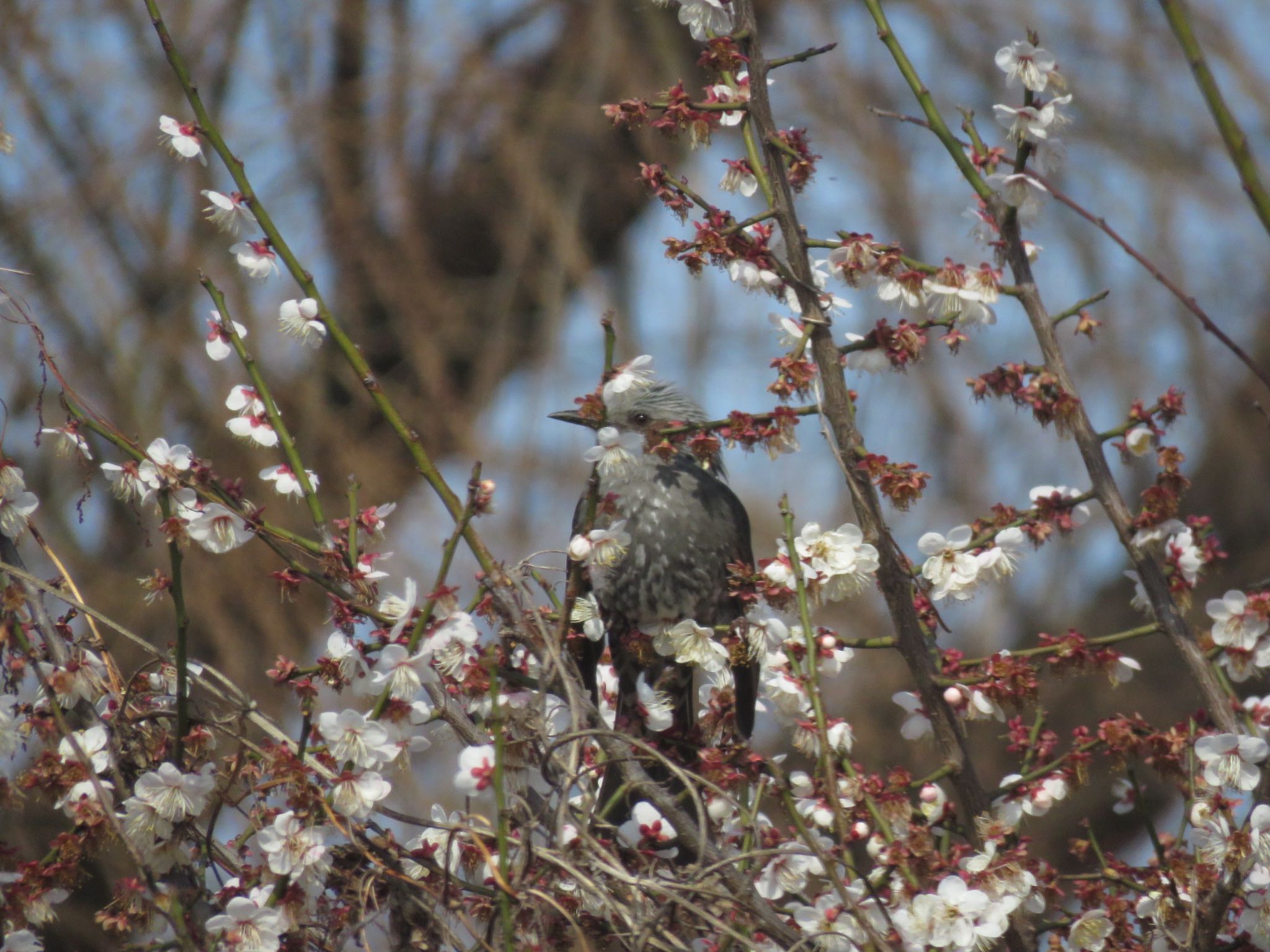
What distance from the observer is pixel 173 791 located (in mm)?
2115

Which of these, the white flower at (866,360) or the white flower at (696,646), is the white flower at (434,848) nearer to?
the white flower at (696,646)

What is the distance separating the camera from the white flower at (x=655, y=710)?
292cm

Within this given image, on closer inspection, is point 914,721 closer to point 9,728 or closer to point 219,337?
point 219,337

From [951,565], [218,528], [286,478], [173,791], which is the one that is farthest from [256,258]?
[951,565]

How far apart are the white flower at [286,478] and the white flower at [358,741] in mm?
468

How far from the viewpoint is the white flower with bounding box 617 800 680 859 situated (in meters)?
2.52

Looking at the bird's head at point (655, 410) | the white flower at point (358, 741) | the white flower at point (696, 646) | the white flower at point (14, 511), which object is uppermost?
the bird's head at point (655, 410)

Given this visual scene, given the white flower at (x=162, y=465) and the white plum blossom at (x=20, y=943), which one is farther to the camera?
the white flower at (x=162, y=465)

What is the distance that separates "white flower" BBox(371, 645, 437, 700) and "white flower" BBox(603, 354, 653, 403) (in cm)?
51

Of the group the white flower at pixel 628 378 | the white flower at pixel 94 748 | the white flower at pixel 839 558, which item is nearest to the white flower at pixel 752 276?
the white flower at pixel 628 378

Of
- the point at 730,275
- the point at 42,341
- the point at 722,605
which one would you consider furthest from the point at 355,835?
the point at 722,605

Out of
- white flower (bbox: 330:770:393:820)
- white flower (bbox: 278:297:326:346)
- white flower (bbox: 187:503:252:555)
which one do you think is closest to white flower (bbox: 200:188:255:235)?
white flower (bbox: 278:297:326:346)

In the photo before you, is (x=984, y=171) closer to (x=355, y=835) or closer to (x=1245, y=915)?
(x=1245, y=915)

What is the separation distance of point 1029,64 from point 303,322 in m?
1.38
